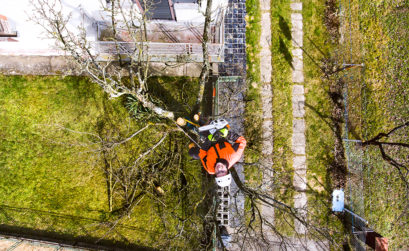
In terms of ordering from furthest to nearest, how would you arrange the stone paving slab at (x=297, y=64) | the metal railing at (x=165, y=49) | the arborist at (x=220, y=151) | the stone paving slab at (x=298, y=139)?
the stone paving slab at (x=297, y=64), the stone paving slab at (x=298, y=139), the metal railing at (x=165, y=49), the arborist at (x=220, y=151)

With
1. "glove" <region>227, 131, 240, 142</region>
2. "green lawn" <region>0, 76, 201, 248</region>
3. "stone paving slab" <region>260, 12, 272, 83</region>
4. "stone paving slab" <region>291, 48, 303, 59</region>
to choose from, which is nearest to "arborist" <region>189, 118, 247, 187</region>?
"glove" <region>227, 131, 240, 142</region>

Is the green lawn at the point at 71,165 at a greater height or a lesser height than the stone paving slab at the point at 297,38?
lesser

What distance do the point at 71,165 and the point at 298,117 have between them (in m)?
8.83

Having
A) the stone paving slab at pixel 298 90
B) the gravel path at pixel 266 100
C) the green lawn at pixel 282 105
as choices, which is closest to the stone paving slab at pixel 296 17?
the green lawn at pixel 282 105

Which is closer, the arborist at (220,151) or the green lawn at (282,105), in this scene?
the arborist at (220,151)

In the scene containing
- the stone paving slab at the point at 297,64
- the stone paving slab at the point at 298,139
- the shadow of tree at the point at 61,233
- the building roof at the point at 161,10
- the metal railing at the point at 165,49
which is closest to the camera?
the building roof at the point at 161,10

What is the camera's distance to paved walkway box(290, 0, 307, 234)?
382 inches

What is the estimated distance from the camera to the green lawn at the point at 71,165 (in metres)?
9.24

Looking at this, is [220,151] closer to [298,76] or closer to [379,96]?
[298,76]

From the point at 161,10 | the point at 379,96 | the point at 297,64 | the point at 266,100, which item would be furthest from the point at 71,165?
the point at 379,96

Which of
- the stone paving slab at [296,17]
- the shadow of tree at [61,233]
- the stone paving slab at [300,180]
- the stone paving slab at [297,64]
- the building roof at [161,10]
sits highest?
the stone paving slab at [296,17]

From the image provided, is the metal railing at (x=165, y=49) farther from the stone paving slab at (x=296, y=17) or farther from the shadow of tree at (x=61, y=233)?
the shadow of tree at (x=61, y=233)

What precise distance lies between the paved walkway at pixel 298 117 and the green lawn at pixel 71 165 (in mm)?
3873

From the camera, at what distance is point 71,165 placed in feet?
30.6
